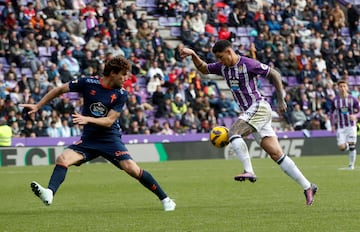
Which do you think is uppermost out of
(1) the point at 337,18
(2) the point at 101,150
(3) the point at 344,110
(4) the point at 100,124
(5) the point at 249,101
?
(4) the point at 100,124

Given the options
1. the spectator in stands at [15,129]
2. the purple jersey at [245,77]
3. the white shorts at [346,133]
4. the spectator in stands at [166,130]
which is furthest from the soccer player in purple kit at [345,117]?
the purple jersey at [245,77]

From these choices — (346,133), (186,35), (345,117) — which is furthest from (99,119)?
(186,35)

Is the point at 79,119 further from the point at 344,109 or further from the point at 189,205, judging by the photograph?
the point at 344,109

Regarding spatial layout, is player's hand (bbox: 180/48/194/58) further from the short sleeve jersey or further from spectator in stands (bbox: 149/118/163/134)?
spectator in stands (bbox: 149/118/163/134)

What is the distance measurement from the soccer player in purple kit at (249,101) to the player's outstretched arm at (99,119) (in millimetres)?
1765

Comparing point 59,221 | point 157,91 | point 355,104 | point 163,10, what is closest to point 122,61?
point 59,221

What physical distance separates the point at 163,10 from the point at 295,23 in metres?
5.92

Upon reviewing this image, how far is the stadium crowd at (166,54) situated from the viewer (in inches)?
1208

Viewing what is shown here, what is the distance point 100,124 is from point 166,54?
23.1m

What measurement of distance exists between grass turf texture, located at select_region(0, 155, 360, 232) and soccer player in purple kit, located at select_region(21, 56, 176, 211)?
41 cm

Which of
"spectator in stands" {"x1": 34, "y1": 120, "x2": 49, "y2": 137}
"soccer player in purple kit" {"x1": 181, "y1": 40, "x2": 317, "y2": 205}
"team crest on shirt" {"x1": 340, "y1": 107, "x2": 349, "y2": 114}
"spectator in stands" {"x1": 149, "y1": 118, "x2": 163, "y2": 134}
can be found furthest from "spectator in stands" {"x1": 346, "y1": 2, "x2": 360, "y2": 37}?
"soccer player in purple kit" {"x1": 181, "y1": 40, "x2": 317, "y2": 205}

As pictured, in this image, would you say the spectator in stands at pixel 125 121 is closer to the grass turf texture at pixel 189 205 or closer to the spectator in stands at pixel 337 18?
the grass turf texture at pixel 189 205

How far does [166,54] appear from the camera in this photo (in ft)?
115

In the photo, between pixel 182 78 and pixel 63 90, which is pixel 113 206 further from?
pixel 182 78
